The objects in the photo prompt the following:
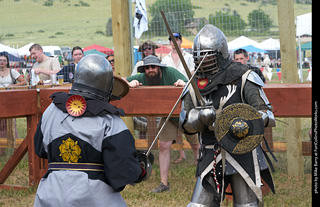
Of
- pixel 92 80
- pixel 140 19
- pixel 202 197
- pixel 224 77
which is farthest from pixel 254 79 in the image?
pixel 140 19

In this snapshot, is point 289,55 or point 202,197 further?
point 289,55

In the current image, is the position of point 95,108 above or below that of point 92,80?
below

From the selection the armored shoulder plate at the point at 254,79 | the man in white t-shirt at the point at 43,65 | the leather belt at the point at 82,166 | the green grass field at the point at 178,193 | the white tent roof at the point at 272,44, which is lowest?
the green grass field at the point at 178,193

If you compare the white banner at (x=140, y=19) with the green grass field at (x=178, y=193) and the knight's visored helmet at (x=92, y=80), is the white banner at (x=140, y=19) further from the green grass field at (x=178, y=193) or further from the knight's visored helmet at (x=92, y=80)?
the knight's visored helmet at (x=92, y=80)

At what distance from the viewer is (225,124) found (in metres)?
3.56

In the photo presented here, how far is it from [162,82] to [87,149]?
3.28 metres

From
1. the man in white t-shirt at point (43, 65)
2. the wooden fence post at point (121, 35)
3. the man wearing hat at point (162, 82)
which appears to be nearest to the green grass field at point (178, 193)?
the man wearing hat at point (162, 82)

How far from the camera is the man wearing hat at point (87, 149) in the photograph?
278cm

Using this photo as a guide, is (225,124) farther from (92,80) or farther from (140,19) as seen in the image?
(140,19)

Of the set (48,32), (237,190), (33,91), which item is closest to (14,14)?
(48,32)

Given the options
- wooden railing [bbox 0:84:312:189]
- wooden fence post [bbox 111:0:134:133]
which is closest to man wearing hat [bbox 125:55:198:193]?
wooden railing [bbox 0:84:312:189]

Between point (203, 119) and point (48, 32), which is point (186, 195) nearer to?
point (203, 119)

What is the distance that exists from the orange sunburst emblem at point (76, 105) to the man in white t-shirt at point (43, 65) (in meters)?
5.09

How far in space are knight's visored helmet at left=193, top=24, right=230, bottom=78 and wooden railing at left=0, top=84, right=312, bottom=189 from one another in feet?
4.22
